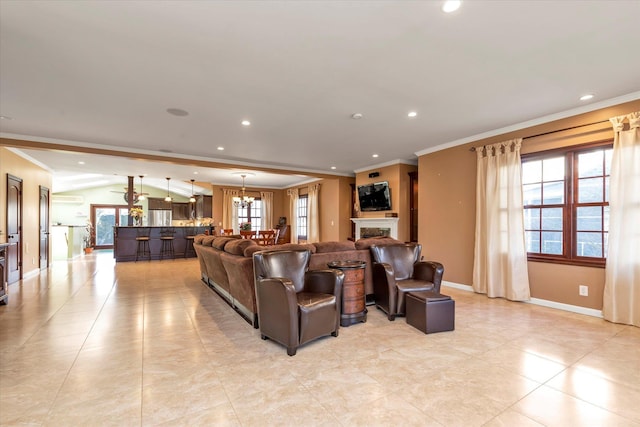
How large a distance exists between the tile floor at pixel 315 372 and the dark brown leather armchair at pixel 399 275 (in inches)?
9.1

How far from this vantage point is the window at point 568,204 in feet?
12.5

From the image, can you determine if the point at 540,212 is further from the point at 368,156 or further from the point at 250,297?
the point at 250,297

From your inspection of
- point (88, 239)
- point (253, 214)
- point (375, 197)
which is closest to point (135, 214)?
point (88, 239)

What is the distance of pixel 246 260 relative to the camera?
3320mm

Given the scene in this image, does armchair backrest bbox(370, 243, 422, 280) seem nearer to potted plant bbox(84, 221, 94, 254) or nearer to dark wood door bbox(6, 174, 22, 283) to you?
dark wood door bbox(6, 174, 22, 283)

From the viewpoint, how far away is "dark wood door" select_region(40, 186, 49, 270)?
285 inches

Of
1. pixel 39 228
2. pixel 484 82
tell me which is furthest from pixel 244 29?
pixel 39 228

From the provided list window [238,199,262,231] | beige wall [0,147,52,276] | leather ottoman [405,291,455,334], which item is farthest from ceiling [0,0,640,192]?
window [238,199,262,231]

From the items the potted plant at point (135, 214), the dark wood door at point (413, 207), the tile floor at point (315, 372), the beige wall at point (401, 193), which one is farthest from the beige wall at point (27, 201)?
the dark wood door at point (413, 207)

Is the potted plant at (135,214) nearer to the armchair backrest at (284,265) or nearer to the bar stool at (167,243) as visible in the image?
the bar stool at (167,243)

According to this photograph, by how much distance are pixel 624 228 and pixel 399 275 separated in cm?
260

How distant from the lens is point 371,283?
4172 millimetres

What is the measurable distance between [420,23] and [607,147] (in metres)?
3.30

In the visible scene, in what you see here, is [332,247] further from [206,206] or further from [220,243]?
[206,206]
